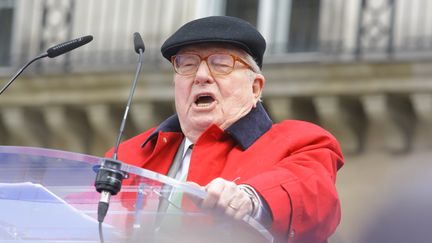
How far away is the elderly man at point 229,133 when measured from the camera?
4.00 meters

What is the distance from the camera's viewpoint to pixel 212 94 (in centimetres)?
432

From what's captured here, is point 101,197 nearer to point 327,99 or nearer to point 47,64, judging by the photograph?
point 327,99

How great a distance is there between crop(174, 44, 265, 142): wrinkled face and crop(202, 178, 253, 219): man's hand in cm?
66

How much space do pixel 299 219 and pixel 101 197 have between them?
591 mm

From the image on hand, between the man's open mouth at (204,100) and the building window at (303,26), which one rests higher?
the man's open mouth at (204,100)

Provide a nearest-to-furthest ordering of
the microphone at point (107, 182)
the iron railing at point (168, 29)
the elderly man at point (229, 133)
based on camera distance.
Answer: the microphone at point (107, 182) < the elderly man at point (229, 133) < the iron railing at point (168, 29)

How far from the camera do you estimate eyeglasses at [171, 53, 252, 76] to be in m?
4.30

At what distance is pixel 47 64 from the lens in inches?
499

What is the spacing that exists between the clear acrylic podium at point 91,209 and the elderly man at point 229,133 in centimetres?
38

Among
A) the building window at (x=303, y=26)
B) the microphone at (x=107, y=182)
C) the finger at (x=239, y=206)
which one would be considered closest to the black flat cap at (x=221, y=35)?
the finger at (x=239, y=206)

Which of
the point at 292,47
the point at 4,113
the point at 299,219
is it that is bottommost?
the point at 4,113

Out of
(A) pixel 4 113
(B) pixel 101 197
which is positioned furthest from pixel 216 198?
(A) pixel 4 113

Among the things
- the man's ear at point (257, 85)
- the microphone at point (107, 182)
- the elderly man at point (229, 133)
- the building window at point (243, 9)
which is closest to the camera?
the microphone at point (107, 182)

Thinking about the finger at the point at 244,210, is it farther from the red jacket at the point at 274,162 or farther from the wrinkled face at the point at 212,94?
the wrinkled face at the point at 212,94
